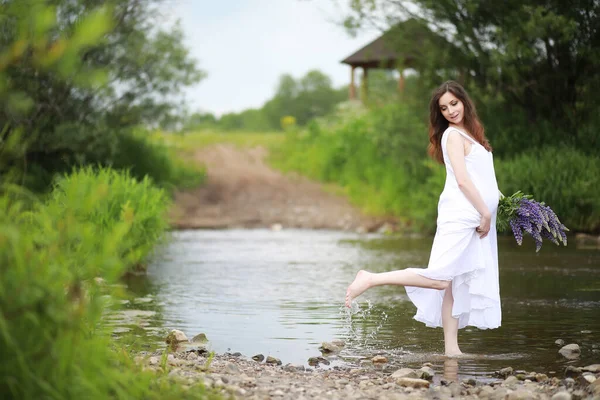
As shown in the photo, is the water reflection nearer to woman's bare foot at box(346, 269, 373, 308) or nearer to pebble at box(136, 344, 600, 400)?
pebble at box(136, 344, 600, 400)

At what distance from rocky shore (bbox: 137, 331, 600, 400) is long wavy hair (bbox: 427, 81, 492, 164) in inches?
65.3

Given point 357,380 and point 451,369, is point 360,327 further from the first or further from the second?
point 357,380

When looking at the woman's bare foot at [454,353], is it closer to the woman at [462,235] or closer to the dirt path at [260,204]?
the woman at [462,235]

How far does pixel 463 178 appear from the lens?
6.75 m

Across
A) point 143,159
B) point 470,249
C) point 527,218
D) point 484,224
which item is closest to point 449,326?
point 470,249

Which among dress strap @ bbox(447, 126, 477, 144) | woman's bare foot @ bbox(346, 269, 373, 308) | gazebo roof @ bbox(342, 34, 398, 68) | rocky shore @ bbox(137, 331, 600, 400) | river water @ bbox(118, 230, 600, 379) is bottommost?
river water @ bbox(118, 230, 600, 379)

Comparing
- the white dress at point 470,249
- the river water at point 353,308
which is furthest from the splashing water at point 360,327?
the white dress at point 470,249

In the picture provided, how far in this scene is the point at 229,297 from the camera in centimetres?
1052

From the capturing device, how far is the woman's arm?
22.1 ft

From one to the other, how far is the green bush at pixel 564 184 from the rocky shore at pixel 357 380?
1042cm

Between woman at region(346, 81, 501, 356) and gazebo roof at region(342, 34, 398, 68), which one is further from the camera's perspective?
gazebo roof at region(342, 34, 398, 68)

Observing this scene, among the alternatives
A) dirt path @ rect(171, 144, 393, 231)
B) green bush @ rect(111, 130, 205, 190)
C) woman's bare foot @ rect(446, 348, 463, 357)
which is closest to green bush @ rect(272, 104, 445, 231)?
dirt path @ rect(171, 144, 393, 231)

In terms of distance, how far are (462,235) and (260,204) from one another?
59.1 feet

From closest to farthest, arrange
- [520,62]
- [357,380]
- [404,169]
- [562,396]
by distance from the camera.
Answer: [562,396]
[357,380]
[520,62]
[404,169]
